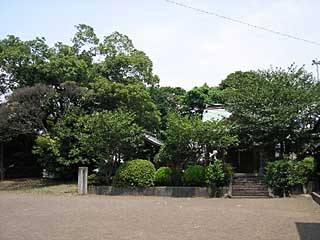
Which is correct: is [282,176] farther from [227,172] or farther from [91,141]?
[91,141]

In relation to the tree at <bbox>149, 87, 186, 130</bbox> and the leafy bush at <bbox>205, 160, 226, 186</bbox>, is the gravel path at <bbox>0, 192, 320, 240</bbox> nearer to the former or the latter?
the leafy bush at <bbox>205, 160, 226, 186</bbox>

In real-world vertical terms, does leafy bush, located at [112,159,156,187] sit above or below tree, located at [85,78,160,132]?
below

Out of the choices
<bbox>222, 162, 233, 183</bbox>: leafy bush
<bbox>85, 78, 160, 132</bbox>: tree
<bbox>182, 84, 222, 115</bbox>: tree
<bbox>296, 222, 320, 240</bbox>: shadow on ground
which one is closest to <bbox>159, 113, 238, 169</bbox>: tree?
<bbox>222, 162, 233, 183</bbox>: leafy bush

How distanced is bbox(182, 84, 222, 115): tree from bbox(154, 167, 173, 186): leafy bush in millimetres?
17914

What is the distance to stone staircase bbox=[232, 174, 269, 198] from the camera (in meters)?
21.3

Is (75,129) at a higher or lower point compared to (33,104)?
lower

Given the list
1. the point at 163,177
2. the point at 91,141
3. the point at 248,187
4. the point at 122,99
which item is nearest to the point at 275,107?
the point at 248,187

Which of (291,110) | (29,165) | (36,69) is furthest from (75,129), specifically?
(291,110)

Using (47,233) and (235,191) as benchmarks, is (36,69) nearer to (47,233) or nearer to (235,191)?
(235,191)

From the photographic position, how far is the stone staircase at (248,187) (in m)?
21.3

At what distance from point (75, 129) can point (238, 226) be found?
17.2 metres

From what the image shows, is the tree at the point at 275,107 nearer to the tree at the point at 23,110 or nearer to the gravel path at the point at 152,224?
the gravel path at the point at 152,224

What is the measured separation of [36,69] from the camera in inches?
1035

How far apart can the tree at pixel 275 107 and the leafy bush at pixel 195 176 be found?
13.1 feet
